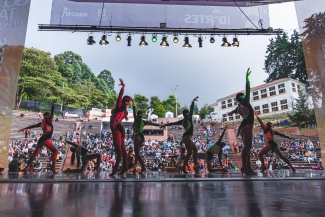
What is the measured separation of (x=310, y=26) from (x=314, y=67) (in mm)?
1203

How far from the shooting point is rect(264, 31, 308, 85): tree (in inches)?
2167

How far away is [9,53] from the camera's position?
6.67 m

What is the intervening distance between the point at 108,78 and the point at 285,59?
190 ft

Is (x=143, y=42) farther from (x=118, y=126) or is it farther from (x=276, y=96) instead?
(x=276, y=96)

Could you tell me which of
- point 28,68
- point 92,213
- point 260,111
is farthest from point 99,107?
point 92,213

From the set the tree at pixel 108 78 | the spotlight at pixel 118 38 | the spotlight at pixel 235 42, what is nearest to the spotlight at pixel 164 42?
the spotlight at pixel 118 38

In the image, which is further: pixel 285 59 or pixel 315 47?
pixel 285 59

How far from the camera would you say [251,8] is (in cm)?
985

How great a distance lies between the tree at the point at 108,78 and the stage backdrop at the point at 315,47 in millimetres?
86206

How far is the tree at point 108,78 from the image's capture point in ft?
298

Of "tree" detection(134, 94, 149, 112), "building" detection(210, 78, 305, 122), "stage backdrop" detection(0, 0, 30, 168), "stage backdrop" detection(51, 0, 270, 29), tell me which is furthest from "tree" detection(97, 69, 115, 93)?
"stage backdrop" detection(0, 0, 30, 168)

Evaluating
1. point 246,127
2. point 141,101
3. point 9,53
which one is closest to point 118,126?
point 246,127

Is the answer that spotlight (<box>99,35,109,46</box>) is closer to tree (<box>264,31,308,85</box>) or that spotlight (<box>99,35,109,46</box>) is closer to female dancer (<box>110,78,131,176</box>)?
female dancer (<box>110,78,131,176</box>)

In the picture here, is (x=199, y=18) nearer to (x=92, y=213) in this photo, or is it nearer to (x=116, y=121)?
(x=116, y=121)
